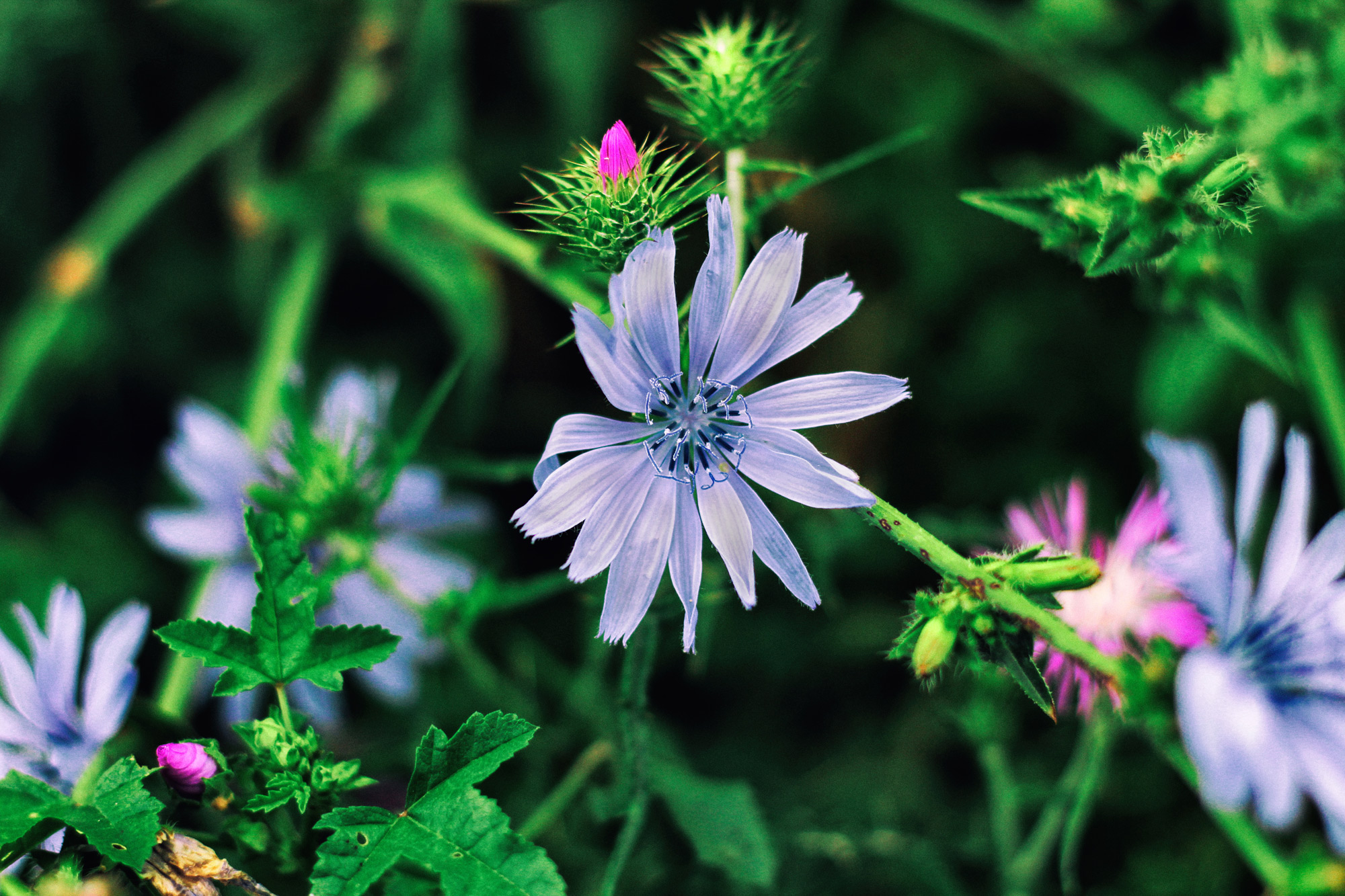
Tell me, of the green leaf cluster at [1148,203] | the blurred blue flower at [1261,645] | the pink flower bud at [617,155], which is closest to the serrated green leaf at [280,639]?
the pink flower bud at [617,155]

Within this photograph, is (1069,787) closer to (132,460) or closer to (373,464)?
(373,464)

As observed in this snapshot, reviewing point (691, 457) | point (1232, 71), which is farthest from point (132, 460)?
point (1232, 71)

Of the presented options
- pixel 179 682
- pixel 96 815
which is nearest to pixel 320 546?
pixel 179 682

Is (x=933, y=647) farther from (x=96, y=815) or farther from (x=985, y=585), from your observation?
(x=96, y=815)

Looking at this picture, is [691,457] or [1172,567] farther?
[691,457]

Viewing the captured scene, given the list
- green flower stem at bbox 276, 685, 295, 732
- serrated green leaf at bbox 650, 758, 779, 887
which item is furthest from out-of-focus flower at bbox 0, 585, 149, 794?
serrated green leaf at bbox 650, 758, 779, 887

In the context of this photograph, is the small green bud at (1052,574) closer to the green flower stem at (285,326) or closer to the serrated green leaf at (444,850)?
the serrated green leaf at (444,850)
